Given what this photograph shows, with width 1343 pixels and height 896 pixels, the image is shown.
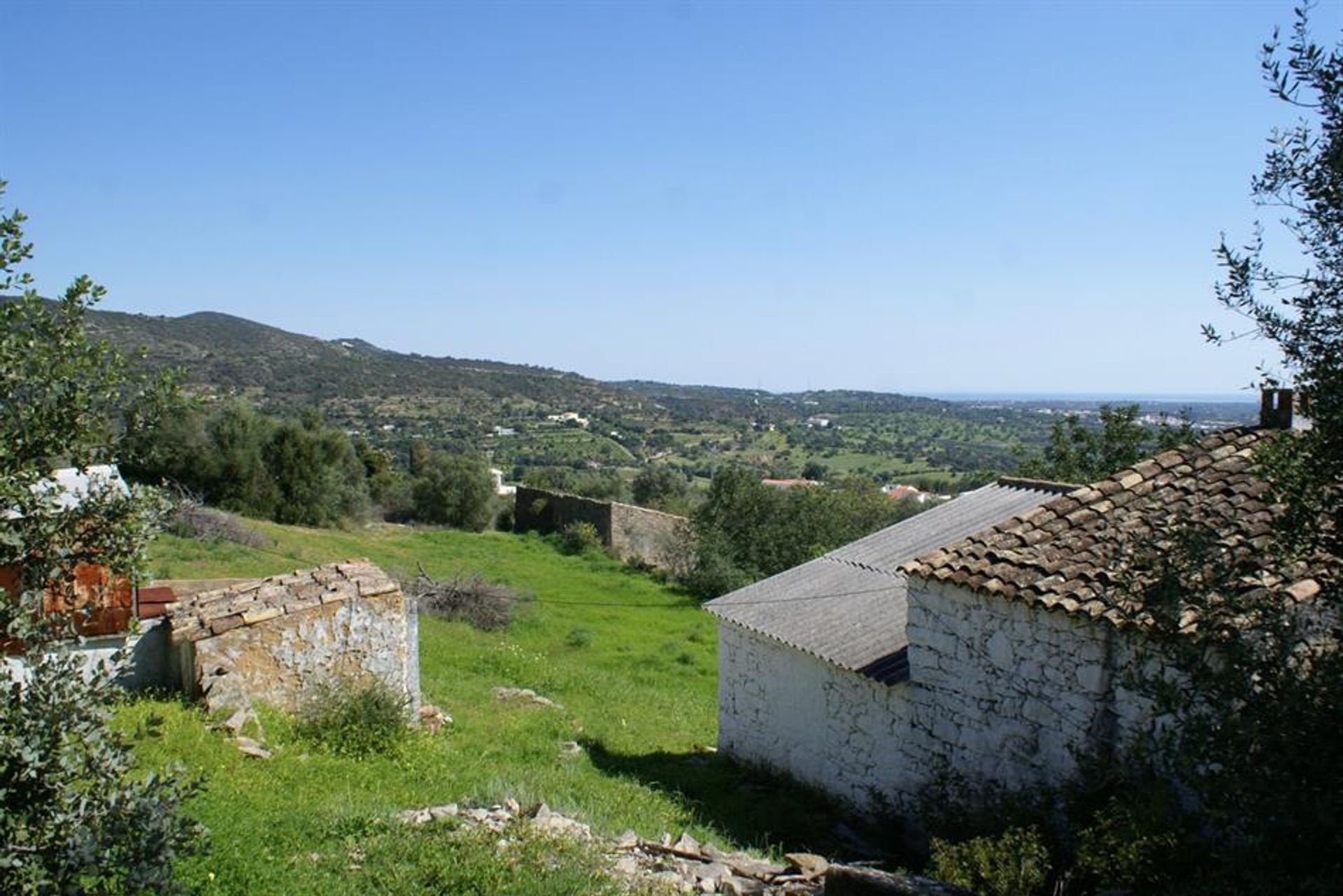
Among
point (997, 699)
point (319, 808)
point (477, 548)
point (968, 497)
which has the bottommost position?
point (477, 548)

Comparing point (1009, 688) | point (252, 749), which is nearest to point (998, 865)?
point (1009, 688)

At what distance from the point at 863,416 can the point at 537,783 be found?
124 meters

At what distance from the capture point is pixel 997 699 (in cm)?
889

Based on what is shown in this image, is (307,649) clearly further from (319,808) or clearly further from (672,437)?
(672,437)

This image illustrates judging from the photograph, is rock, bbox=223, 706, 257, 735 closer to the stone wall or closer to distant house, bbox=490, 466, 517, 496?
the stone wall

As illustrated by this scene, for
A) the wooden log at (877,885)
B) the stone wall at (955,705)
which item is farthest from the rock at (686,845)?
the stone wall at (955,705)

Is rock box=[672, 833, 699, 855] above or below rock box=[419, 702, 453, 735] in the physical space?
above

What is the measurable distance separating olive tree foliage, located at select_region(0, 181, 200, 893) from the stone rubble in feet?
11.9

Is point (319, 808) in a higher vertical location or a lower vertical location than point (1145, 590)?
lower

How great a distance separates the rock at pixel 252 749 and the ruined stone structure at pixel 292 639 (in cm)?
88

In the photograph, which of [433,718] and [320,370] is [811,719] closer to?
[433,718]

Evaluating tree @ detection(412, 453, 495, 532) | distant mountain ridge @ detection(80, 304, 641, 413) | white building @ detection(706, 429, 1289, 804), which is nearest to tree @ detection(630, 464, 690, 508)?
tree @ detection(412, 453, 495, 532)

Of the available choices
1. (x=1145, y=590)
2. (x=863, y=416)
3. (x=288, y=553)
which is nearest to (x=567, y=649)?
(x=288, y=553)

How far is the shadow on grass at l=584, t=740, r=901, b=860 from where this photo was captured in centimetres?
971
